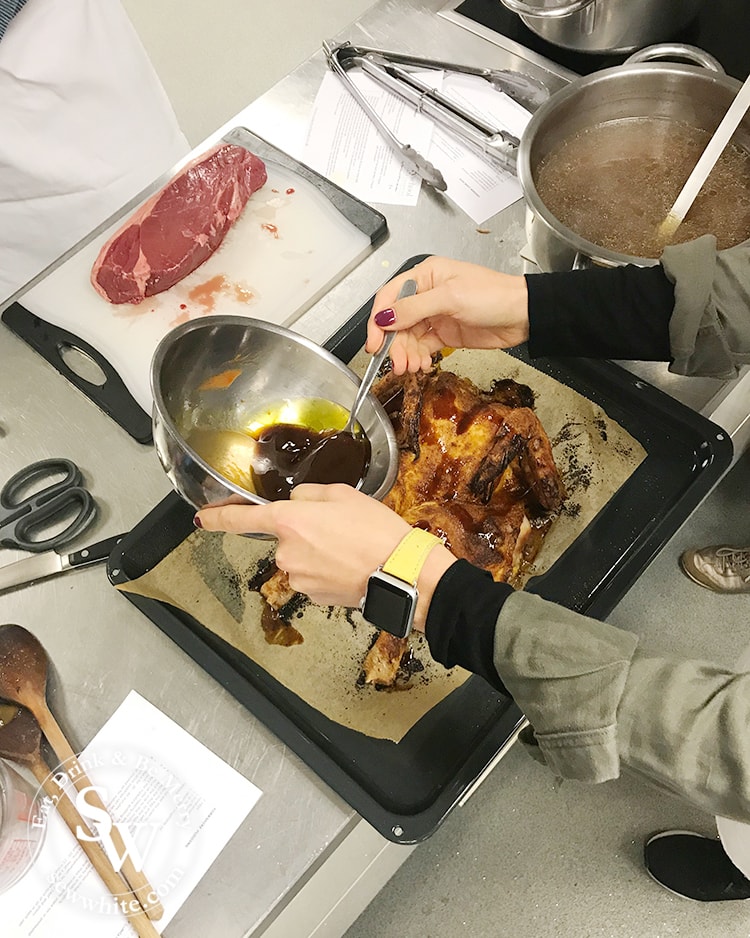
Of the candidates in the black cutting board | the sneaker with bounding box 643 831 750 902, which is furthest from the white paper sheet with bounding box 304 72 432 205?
the sneaker with bounding box 643 831 750 902

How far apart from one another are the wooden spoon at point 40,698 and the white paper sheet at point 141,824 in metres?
0.01

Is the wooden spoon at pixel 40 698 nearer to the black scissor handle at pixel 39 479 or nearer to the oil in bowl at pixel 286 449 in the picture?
the black scissor handle at pixel 39 479

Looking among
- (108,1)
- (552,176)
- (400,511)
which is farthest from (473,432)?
(108,1)

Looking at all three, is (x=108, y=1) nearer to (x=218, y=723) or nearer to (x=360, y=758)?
(x=218, y=723)

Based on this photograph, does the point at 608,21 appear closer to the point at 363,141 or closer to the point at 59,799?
the point at 363,141

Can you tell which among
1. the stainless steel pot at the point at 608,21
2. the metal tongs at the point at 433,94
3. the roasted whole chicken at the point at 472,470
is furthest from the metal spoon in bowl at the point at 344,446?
the stainless steel pot at the point at 608,21

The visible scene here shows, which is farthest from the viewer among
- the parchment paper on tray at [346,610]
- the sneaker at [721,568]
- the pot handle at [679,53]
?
the sneaker at [721,568]

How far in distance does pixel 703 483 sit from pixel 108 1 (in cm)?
142

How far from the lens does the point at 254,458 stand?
1.17 metres

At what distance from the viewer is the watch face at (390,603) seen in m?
0.92

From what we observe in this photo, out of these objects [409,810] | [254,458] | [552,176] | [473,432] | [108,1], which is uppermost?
[108,1]

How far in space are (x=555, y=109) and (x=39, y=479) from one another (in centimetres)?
109

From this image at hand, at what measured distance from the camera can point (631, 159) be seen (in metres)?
1.40

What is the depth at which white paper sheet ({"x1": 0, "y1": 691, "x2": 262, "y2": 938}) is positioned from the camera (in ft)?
3.50
